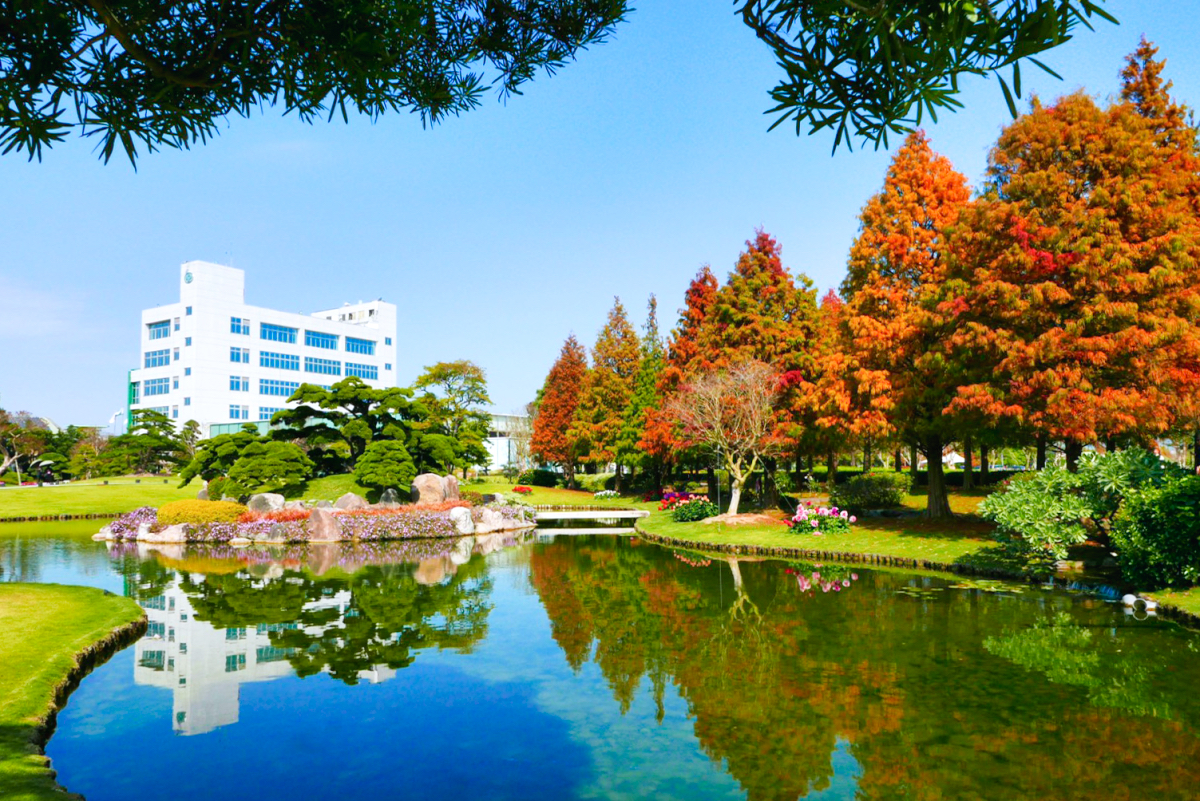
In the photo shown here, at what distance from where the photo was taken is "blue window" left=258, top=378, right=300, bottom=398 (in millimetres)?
60144

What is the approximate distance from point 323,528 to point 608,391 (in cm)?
1959

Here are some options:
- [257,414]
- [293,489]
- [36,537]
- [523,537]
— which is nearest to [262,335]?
[257,414]

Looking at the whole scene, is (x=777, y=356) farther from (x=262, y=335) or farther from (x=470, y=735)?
(x=262, y=335)

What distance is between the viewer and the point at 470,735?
6688 mm

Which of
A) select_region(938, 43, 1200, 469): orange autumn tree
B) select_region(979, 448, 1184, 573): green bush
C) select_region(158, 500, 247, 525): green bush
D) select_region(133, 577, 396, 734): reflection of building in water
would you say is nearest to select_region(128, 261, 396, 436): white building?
select_region(158, 500, 247, 525): green bush

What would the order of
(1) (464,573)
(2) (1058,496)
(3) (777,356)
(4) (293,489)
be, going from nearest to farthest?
(2) (1058,496), (1) (464,573), (3) (777,356), (4) (293,489)

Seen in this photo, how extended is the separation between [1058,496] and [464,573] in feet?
40.4

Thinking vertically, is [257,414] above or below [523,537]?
above

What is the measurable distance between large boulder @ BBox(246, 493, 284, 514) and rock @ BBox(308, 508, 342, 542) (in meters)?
3.67

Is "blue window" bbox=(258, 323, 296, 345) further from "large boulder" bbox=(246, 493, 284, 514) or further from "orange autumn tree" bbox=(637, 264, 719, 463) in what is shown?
Result: "orange autumn tree" bbox=(637, 264, 719, 463)

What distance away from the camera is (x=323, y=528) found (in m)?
22.8

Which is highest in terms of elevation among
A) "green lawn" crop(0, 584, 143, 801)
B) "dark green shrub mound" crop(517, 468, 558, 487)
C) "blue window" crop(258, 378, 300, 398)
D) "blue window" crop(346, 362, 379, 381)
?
"blue window" crop(346, 362, 379, 381)

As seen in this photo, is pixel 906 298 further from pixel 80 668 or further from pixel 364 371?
pixel 364 371

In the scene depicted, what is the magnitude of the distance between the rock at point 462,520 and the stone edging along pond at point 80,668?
14043mm
